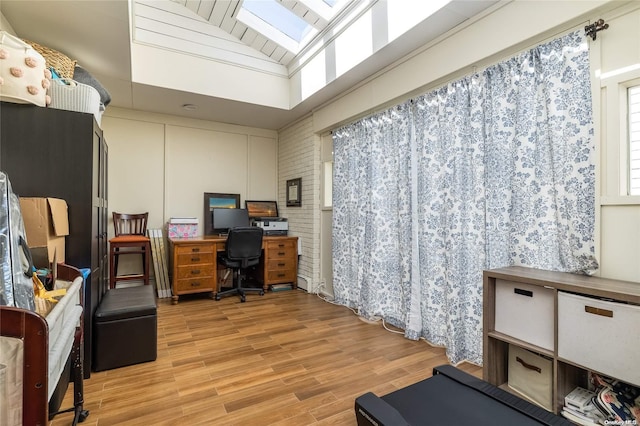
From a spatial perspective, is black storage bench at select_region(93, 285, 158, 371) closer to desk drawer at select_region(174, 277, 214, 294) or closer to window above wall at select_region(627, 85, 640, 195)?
desk drawer at select_region(174, 277, 214, 294)

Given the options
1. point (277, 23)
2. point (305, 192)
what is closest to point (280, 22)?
point (277, 23)

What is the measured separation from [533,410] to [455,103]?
7.00ft

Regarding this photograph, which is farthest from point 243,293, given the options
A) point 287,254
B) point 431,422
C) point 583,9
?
point 583,9

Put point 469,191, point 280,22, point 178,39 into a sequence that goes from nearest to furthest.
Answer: point 469,191, point 178,39, point 280,22

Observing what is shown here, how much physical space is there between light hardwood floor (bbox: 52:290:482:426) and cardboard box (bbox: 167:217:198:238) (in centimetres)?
130

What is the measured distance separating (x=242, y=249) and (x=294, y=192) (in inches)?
52.9

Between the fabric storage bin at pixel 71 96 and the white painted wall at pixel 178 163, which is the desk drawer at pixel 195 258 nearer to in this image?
the white painted wall at pixel 178 163

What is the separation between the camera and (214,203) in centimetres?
496

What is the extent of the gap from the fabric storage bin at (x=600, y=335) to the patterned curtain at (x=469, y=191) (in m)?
0.37

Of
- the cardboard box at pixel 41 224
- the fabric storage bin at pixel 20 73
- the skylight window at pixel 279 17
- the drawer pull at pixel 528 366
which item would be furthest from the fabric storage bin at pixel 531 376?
the skylight window at pixel 279 17

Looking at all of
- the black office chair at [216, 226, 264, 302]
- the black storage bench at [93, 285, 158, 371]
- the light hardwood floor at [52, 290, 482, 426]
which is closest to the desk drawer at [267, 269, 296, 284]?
the black office chair at [216, 226, 264, 302]

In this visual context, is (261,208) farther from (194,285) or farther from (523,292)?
(523,292)

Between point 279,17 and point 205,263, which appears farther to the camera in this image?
point 205,263

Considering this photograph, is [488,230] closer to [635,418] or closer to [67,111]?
[635,418]
